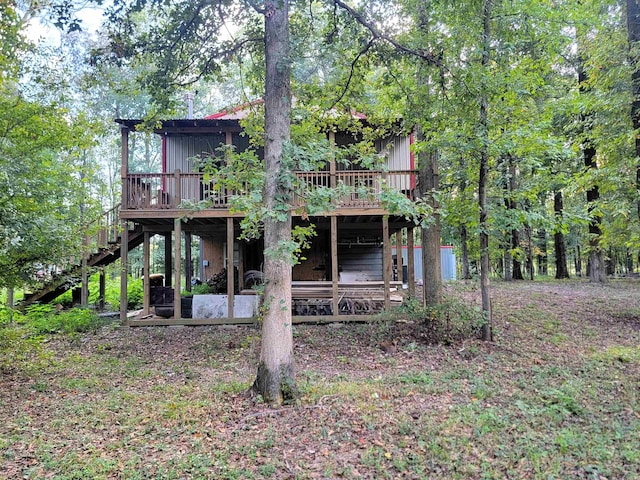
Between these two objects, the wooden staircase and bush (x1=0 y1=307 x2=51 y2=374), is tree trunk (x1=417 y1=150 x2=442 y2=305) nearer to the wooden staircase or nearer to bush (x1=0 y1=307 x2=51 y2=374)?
bush (x1=0 y1=307 x2=51 y2=374)

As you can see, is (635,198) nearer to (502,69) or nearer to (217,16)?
(502,69)

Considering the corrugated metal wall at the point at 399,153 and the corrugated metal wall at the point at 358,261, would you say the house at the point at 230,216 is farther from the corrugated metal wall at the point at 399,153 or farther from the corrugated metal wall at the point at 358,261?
the corrugated metal wall at the point at 358,261

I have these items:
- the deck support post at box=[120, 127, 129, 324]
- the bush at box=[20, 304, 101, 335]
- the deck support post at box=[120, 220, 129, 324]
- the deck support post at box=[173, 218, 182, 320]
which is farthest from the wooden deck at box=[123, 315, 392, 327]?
the bush at box=[20, 304, 101, 335]

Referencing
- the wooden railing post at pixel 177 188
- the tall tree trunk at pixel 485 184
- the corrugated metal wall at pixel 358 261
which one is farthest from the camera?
the corrugated metal wall at pixel 358 261

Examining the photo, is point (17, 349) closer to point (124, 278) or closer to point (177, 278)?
point (177, 278)

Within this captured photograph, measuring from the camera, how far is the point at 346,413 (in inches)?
174

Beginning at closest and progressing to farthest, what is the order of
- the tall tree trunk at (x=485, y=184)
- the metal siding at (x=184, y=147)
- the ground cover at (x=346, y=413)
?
the ground cover at (x=346, y=413)
the tall tree trunk at (x=485, y=184)
the metal siding at (x=184, y=147)

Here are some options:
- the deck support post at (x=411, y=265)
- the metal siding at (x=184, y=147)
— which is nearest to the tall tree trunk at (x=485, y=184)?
the deck support post at (x=411, y=265)

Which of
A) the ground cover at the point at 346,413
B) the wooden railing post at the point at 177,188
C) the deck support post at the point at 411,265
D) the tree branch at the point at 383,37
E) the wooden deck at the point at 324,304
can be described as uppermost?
the tree branch at the point at 383,37

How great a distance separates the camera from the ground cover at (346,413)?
3393 millimetres

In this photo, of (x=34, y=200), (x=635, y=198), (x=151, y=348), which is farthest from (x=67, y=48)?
(x=635, y=198)

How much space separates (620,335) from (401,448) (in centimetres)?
657

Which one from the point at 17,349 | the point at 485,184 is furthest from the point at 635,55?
the point at 17,349

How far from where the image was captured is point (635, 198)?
8336 mm
